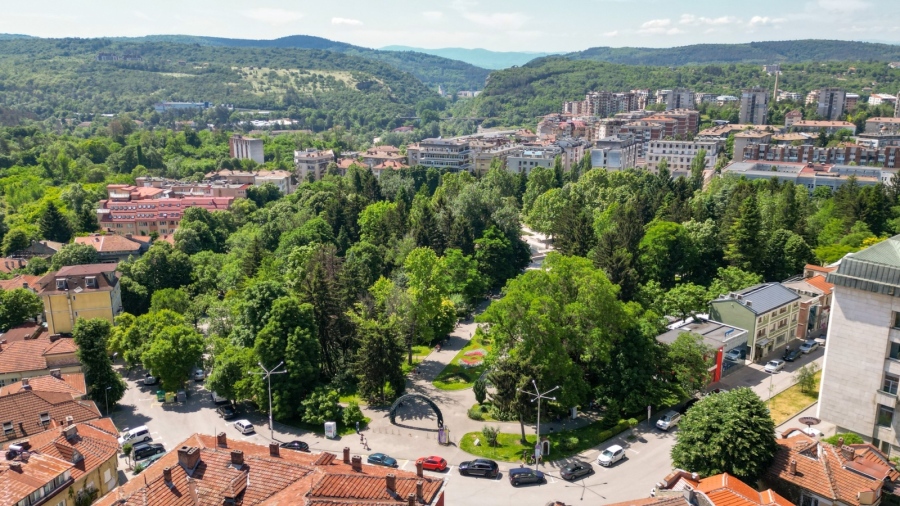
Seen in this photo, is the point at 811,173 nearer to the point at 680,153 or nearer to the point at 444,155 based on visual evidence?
the point at 680,153

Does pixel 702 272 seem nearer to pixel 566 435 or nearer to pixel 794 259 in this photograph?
pixel 794 259

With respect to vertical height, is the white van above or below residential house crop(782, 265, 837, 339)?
below

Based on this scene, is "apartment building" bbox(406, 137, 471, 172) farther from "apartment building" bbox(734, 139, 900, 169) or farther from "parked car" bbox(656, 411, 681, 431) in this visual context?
"parked car" bbox(656, 411, 681, 431)

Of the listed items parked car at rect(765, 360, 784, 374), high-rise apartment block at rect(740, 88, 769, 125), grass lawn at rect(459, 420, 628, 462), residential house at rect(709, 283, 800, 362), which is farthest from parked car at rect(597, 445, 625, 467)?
high-rise apartment block at rect(740, 88, 769, 125)

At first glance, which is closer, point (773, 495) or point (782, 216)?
point (773, 495)

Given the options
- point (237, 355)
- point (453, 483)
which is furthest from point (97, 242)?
point (453, 483)

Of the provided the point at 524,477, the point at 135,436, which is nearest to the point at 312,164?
the point at 135,436

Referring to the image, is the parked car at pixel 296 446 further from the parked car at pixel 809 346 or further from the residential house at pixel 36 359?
the parked car at pixel 809 346
